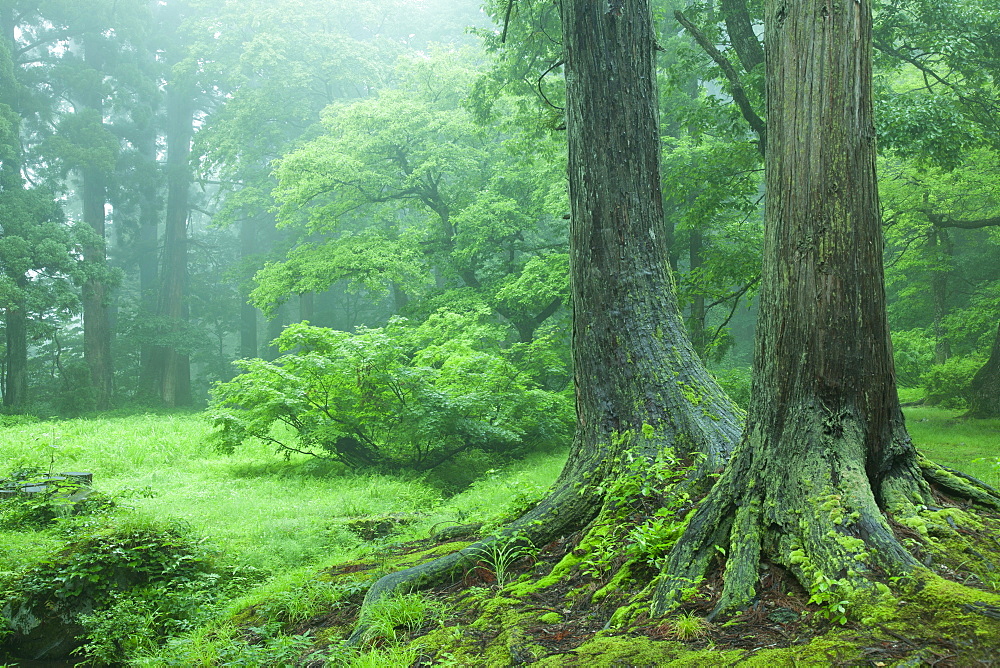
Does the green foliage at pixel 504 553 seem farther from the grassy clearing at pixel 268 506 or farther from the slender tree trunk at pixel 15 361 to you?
the slender tree trunk at pixel 15 361

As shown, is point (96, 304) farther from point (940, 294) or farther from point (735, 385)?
point (940, 294)

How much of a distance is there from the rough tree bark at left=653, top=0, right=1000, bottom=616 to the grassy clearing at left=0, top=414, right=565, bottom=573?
6.18 ft

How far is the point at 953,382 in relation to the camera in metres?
12.2

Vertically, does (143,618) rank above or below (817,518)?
below

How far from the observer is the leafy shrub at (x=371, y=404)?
9.67 metres

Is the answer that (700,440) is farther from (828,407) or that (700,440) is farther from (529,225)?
(529,225)

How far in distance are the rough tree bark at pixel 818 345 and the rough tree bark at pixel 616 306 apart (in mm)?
942

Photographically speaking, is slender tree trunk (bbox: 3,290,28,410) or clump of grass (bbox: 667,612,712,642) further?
slender tree trunk (bbox: 3,290,28,410)

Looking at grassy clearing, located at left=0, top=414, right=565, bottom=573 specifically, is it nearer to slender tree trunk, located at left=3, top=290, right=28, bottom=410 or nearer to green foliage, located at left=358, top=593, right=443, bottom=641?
green foliage, located at left=358, top=593, right=443, bottom=641

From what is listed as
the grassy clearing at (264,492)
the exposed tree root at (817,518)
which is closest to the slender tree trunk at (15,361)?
the grassy clearing at (264,492)

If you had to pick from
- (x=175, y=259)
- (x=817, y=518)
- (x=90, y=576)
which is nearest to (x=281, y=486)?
(x=90, y=576)

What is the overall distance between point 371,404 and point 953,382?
10.6 metres

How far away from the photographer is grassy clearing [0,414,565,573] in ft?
19.2

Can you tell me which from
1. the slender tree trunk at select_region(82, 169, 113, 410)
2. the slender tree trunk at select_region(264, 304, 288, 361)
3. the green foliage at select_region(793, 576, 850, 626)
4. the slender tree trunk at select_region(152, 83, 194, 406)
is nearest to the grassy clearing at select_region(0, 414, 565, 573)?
the green foliage at select_region(793, 576, 850, 626)
